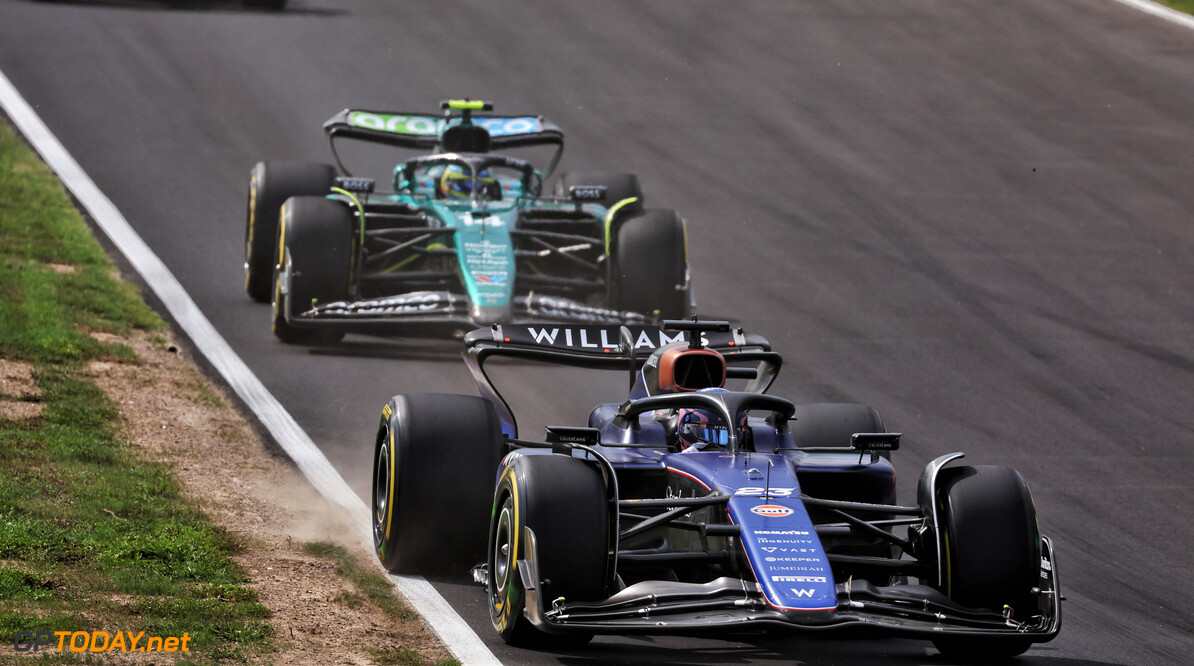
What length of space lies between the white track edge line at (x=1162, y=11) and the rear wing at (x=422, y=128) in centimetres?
1662

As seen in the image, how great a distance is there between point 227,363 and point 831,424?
626cm

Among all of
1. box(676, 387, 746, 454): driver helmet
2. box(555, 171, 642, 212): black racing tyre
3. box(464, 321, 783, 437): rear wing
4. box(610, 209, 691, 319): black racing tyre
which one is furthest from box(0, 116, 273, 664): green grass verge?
box(555, 171, 642, 212): black racing tyre

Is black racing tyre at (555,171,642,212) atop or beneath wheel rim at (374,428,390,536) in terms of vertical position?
atop

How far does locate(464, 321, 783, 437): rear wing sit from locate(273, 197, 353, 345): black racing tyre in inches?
206

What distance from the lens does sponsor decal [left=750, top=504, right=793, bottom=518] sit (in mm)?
7672

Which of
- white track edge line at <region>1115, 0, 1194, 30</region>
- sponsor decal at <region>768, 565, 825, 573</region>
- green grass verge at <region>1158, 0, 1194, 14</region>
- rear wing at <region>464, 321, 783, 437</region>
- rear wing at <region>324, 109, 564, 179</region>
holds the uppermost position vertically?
green grass verge at <region>1158, 0, 1194, 14</region>

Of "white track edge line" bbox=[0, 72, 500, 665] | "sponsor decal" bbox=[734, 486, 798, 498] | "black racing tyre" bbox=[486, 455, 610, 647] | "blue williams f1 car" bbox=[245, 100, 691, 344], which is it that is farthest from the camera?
"blue williams f1 car" bbox=[245, 100, 691, 344]

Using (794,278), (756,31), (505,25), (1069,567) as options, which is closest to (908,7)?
(756,31)

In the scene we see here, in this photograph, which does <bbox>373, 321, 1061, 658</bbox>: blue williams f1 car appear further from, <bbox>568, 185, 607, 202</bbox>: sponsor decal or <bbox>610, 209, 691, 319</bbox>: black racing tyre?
<bbox>568, 185, 607, 202</bbox>: sponsor decal

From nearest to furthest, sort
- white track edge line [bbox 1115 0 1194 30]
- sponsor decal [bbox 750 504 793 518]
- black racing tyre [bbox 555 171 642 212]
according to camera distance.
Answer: sponsor decal [bbox 750 504 793 518], black racing tyre [bbox 555 171 642 212], white track edge line [bbox 1115 0 1194 30]

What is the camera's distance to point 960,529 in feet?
25.7

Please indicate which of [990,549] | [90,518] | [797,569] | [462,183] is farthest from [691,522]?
[462,183]

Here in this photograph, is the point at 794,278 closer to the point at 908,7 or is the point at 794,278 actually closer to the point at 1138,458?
the point at 1138,458

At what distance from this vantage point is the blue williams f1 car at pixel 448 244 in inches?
586
